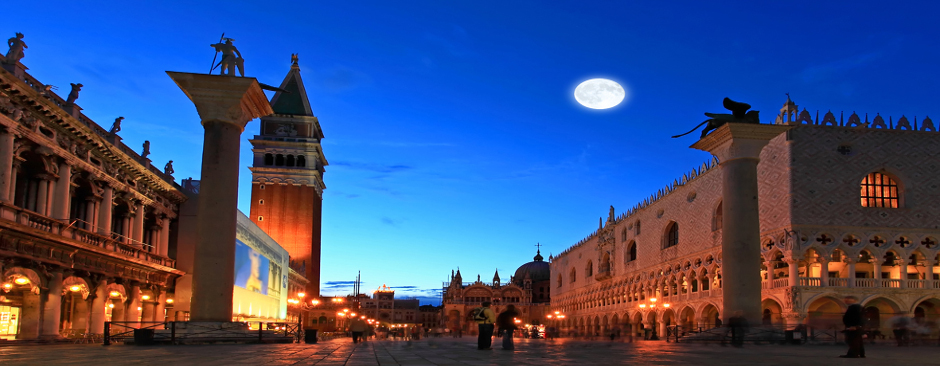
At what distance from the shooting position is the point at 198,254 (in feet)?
55.6

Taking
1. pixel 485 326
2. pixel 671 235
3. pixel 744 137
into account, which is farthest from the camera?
pixel 671 235

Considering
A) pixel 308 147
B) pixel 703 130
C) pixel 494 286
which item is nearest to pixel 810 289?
pixel 703 130

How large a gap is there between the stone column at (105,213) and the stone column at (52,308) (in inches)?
172

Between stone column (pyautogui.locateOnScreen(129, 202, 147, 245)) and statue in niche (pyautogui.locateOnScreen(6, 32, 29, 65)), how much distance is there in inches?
453

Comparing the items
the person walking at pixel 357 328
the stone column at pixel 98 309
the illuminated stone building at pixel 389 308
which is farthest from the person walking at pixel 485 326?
the illuminated stone building at pixel 389 308

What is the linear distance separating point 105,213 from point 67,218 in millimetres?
3620

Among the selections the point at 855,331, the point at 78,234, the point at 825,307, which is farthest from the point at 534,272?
the point at 855,331

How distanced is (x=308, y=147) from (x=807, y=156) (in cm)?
5178

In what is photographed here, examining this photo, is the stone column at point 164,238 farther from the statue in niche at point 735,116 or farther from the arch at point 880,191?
the arch at point 880,191

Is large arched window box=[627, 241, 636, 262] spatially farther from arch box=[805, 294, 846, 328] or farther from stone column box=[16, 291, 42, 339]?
stone column box=[16, 291, 42, 339]

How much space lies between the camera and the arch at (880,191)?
34406mm

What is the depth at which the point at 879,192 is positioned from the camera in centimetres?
3450

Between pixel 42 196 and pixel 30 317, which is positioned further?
pixel 42 196

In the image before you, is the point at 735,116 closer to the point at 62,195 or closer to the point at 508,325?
the point at 508,325
